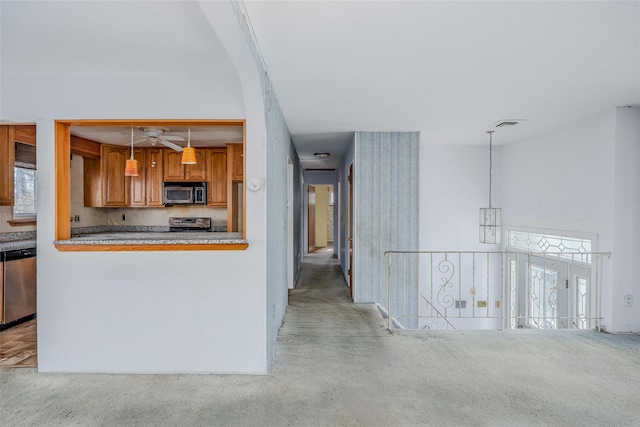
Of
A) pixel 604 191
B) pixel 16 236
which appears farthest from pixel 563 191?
pixel 16 236

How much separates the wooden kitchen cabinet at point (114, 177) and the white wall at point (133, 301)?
243 cm

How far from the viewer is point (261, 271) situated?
8.52 ft

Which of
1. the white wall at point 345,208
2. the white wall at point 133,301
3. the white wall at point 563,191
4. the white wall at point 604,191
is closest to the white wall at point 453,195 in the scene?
the white wall at point 563,191

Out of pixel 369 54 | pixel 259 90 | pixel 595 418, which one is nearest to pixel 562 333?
pixel 595 418

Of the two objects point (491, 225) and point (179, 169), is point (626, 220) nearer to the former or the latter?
point (491, 225)

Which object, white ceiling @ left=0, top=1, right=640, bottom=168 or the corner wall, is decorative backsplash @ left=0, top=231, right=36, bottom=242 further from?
the corner wall

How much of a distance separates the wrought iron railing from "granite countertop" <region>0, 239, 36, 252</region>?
4.04m

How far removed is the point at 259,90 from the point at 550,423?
2847 millimetres

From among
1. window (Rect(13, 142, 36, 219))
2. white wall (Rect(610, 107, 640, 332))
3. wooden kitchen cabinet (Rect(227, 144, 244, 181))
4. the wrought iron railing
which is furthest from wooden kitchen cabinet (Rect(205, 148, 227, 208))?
white wall (Rect(610, 107, 640, 332))

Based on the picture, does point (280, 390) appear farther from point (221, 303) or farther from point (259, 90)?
point (259, 90)

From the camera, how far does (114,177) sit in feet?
16.4

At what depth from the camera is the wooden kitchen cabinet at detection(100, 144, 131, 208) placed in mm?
4918

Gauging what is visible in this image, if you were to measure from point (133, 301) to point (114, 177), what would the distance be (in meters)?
3.13

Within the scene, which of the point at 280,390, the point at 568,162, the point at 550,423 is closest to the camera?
the point at 550,423
